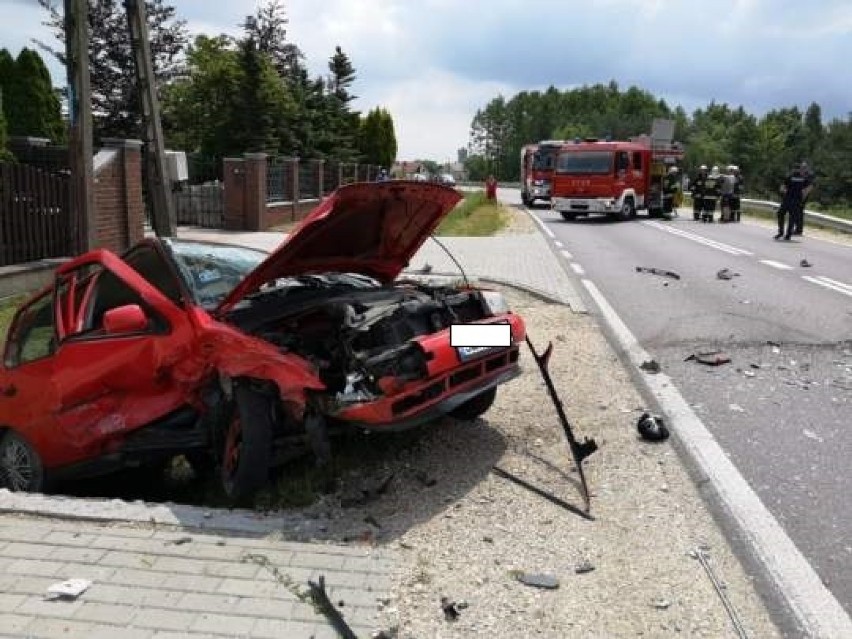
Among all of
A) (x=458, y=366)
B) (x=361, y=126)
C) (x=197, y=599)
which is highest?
(x=361, y=126)

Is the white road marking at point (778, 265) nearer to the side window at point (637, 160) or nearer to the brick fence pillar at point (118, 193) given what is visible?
the brick fence pillar at point (118, 193)

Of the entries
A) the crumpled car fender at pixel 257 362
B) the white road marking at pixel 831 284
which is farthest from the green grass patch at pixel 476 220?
the crumpled car fender at pixel 257 362

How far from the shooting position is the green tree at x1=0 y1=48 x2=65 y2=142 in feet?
62.3

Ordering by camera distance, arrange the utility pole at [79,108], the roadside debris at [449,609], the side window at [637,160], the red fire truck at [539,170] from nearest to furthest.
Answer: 1. the roadside debris at [449,609]
2. the utility pole at [79,108]
3. the side window at [637,160]
4. the red fire truck at [539,170]

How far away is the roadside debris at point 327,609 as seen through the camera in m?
3.18

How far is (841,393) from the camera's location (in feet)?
21.7

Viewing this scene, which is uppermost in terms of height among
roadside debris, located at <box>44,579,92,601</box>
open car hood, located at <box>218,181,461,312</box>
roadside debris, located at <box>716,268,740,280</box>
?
open car hood, located at <box>218,181,461,312</box>

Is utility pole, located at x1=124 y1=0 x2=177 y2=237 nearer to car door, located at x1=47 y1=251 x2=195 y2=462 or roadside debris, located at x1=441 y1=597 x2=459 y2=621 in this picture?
car door, located at x1=47 y1=251 x2=195 y2=462

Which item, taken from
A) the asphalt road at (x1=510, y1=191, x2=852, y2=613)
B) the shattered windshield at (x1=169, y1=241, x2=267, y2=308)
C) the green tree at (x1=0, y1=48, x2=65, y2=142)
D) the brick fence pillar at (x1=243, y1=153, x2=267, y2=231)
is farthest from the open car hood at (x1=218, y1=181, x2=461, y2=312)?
the brick fence pillar at (x1=243, y1=153, x2=267, y2=231)

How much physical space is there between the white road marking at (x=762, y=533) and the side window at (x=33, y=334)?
4.11 metres

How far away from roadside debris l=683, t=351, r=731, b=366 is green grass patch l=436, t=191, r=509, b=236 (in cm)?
1393

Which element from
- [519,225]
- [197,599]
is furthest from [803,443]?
[519,225]

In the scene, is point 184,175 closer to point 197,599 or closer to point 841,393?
point 841,393

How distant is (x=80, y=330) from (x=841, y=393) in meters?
5.52
